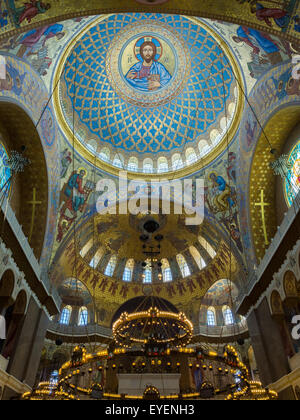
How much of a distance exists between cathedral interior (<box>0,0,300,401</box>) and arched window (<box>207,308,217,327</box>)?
0.24ft

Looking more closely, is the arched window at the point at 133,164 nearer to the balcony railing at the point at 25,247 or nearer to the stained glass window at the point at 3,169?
the stained glass window at the point at 3,169

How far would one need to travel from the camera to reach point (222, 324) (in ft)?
65.6

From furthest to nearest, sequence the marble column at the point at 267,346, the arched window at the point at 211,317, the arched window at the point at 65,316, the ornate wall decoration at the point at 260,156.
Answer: the arched window at the point at 211,317
the arched window at the point at 65,316
the ornate wall decoration at the point at 260,156
the marble column at the point at 267,346

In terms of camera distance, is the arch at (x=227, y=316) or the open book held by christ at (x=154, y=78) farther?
the arch at (x=227, y=316)

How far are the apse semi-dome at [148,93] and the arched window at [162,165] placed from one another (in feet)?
0.22

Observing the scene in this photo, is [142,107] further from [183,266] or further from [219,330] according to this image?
[219,330]

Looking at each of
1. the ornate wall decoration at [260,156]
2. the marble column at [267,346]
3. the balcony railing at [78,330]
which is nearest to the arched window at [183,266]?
the balcony railing at [78,330]

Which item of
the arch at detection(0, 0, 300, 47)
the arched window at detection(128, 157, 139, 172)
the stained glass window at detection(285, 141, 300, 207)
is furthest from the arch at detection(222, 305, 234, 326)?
the arch at detection(0, 0, 300, 47)

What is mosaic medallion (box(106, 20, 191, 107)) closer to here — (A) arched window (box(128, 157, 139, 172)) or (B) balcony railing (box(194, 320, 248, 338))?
(A) arched window (box(128, 157, 139, 172))

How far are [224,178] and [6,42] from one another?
1190 centimetres

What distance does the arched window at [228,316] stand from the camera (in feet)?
66.0

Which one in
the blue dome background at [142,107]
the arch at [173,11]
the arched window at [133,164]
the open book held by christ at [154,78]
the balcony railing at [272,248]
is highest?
the open book held by christ at [154,78]

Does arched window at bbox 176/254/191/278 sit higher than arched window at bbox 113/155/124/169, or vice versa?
arched window at bbox 113/155/124/169

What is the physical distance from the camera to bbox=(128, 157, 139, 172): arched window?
19.2m
